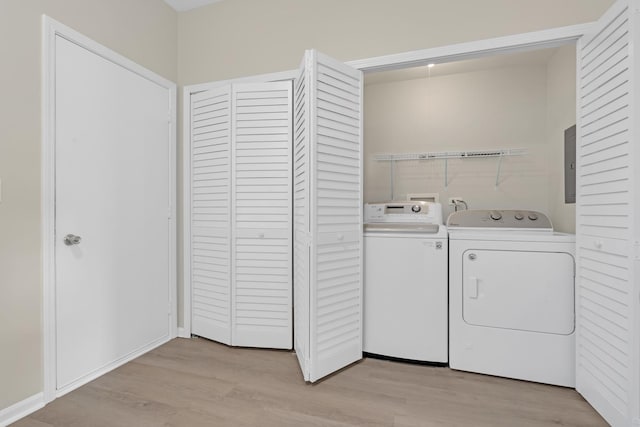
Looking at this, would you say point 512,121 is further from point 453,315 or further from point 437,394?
point 437,394

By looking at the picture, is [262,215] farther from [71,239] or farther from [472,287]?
[472,287]

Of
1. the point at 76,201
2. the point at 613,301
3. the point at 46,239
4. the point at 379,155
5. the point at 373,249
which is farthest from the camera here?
the point at 379,155

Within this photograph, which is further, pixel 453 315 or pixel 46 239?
pixel 453 315

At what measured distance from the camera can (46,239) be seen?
179cm

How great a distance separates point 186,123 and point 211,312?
155 cm

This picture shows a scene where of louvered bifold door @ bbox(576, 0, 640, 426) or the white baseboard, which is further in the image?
the white baseboard

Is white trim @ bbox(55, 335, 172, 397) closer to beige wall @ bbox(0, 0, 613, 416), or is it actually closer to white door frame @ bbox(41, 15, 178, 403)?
white door frame @ bbox(41, 15, 178, 403)

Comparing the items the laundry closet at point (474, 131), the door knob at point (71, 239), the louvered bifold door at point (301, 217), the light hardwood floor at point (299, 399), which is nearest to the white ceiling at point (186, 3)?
the louvered bifold door at point (301, 217)

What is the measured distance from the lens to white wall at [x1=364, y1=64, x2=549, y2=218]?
3.10m

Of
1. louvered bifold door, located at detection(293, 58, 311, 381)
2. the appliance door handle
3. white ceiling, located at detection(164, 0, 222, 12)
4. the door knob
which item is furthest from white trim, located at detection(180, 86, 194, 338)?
the appliance door handle

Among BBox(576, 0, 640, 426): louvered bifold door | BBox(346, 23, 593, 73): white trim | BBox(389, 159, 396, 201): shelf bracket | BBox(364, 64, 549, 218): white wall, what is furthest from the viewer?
BBox(389, 159, 396, 201): shelf bracket

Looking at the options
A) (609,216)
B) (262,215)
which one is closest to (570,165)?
(609,216)

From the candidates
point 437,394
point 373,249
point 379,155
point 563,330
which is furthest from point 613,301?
point 379,155

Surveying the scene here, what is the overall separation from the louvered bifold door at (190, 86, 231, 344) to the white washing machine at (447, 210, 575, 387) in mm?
1662
